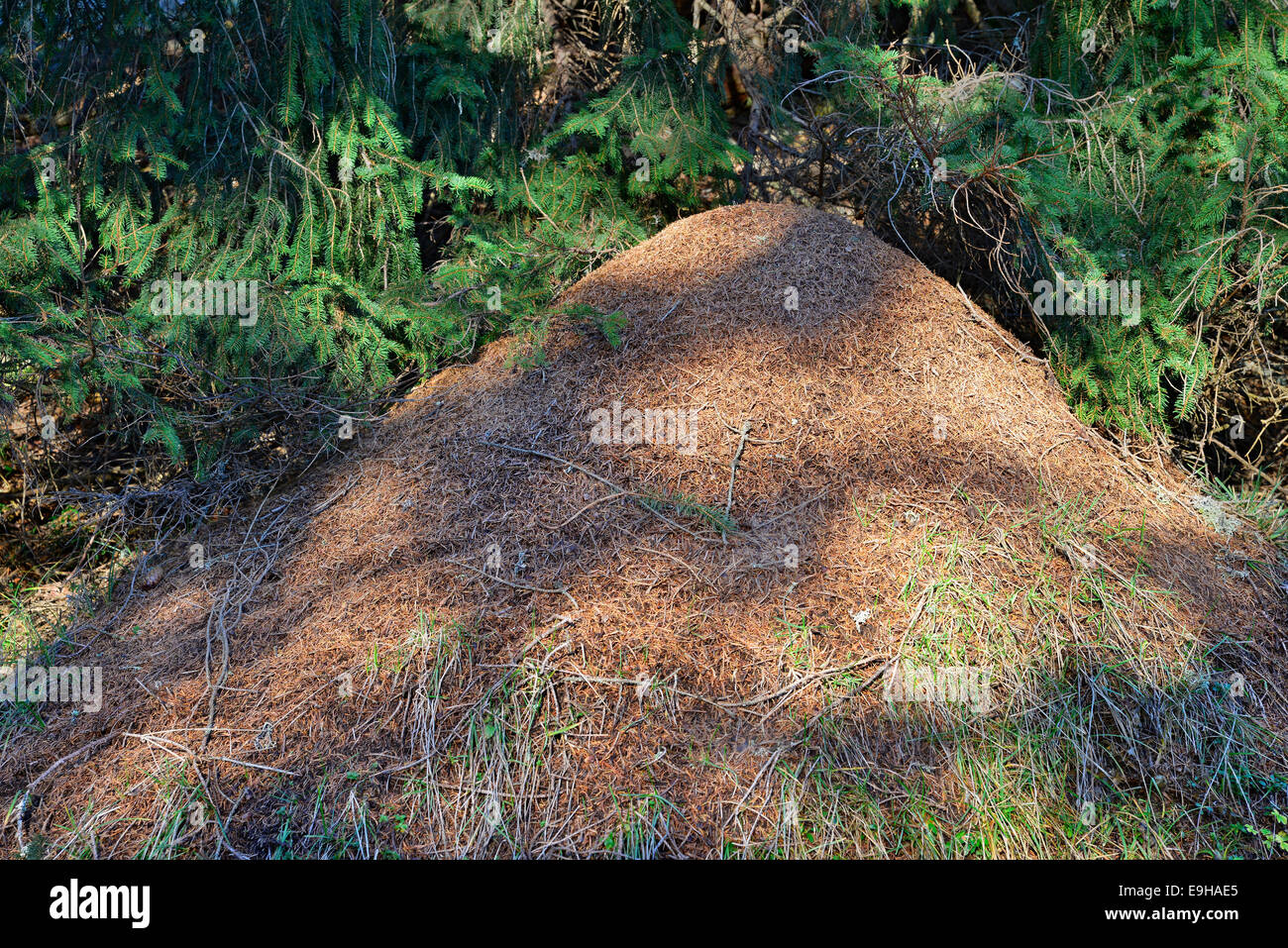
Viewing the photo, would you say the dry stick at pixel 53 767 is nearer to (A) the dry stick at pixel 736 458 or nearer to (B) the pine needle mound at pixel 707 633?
(B) the pine needle mound at pixel 707 633

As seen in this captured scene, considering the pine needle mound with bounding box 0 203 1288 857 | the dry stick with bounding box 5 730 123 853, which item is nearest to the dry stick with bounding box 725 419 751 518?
the pine needle mound with bounding box 0 203 1288 857

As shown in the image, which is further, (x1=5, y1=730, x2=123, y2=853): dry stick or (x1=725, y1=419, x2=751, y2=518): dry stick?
(x1=725, y1=419, x2=751, y2=518): dry stick

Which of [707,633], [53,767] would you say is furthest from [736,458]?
[53,767]

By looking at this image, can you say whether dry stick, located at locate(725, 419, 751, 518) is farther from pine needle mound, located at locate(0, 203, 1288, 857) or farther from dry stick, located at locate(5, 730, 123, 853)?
dry stick, located at locate(5, 730, 123, 853)

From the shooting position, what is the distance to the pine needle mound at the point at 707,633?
8.18 feet

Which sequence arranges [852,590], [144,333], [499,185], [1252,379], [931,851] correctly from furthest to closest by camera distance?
[499,185], [1252,379], [144,333], [852,590], [931,851]

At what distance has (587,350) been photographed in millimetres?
3736

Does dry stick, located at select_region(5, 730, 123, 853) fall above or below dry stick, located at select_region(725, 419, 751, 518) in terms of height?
below

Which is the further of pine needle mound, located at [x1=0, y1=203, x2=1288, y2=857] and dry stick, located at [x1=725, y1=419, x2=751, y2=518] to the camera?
dry stick, located at [x1=725, y1=419, x2=751, y2=518]

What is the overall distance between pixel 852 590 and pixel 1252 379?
2.54m

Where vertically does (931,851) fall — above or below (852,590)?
below

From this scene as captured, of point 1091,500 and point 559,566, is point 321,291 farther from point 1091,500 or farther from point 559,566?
point 1091,500

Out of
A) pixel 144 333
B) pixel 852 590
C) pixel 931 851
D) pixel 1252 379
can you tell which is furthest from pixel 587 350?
pixel 1252 379

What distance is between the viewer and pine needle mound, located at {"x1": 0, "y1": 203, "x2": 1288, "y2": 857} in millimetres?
2492
